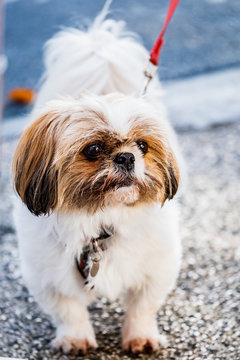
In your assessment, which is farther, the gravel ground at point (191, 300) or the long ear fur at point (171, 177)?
the gravel ground at point (191, 300)

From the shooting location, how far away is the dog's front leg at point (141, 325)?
2541 mm

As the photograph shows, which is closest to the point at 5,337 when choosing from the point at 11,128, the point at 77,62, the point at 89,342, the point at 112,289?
the point at 89,342

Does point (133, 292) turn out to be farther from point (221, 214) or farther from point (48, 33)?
point (48, 33)

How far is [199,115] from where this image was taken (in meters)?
5.53

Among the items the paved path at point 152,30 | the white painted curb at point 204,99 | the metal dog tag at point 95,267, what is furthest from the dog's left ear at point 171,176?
the paved path at point 152,30

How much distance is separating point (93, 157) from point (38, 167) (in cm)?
21

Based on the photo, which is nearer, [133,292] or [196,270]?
[133,292]

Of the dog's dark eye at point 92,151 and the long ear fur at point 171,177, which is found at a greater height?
the dog's dark eye at point 92,151

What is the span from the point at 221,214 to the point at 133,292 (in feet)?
4.44

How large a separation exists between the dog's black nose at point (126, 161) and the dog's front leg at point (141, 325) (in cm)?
66

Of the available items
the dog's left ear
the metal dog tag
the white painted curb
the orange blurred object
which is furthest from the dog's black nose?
the orange blurred object

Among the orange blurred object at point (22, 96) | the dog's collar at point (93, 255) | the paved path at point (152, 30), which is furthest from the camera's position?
the paved path at point (152, 30)

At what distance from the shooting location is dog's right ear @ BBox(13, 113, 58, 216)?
215 centimetres

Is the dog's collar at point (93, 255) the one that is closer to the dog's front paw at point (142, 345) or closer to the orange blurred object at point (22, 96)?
the dog's front paw at point (142, 345)
